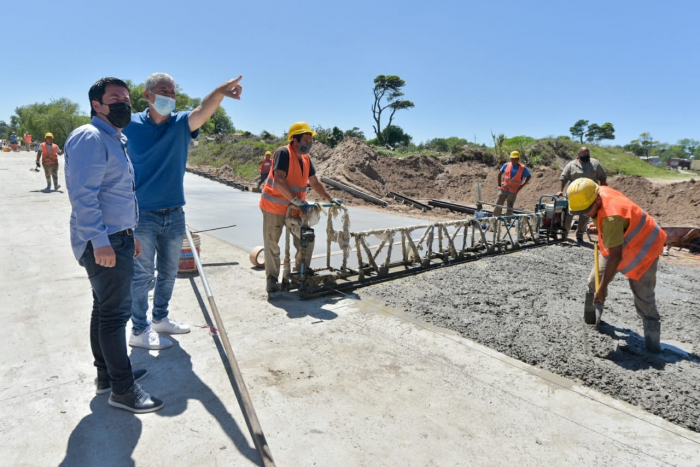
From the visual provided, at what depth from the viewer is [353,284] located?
5.07 m

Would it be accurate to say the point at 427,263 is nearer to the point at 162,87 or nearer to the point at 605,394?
the point at 605,394

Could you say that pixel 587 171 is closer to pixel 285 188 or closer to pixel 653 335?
pixel 653 335

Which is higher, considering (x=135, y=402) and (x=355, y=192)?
(x=355, y=192)

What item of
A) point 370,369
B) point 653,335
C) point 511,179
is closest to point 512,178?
point 511,179

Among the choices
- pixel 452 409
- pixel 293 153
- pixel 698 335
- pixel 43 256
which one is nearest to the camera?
pixel 452 409

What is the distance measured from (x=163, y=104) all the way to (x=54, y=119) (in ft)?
243

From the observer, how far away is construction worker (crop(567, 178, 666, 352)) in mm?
3438

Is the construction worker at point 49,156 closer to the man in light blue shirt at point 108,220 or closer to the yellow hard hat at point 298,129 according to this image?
the yellow hard hat at point 298,129

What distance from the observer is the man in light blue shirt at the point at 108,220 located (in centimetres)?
232

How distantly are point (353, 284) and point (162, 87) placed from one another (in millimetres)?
2930

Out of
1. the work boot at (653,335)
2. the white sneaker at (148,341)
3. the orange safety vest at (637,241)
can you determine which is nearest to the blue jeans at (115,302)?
the white sneaker at (148,341)

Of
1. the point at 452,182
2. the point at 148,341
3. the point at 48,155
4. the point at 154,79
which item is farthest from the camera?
the point at 452,182

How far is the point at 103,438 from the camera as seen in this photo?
2.35 metres

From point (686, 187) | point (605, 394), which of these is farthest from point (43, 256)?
point (686, 187)
